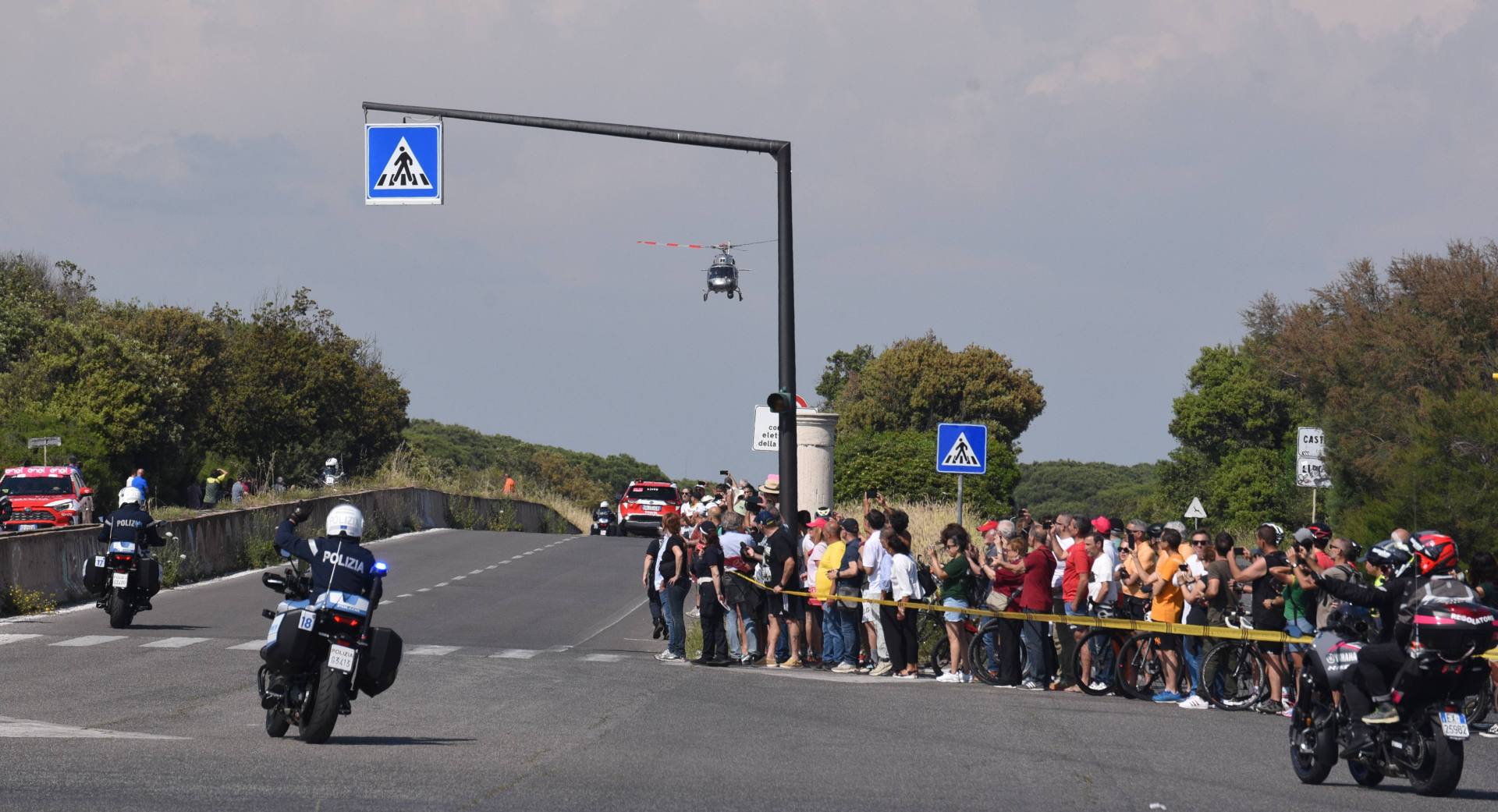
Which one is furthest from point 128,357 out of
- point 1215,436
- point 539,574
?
point 1215,436

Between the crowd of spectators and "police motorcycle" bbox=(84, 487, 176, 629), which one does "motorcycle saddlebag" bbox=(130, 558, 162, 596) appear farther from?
the crowd of spectators

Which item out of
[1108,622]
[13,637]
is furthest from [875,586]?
[13,637]

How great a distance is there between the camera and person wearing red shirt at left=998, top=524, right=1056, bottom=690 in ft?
60.1

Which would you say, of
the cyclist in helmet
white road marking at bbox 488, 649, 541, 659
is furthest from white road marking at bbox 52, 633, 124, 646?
the cyclist in helmet

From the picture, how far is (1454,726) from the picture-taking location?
10406 millimetres

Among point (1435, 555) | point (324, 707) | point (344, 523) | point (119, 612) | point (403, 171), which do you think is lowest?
point (119, 612)

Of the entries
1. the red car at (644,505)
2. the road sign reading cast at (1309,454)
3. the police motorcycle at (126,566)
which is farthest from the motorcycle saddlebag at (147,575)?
the red car at (644,505)

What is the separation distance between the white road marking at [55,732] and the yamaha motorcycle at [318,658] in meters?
0.75

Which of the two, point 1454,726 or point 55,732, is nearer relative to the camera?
point 1454,726

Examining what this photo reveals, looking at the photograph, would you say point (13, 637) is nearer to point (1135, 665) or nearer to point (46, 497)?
point (1135, 665)

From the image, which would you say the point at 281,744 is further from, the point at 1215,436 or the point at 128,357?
the point at 1215,436

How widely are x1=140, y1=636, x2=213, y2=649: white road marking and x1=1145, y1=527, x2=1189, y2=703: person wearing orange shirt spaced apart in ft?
33.7

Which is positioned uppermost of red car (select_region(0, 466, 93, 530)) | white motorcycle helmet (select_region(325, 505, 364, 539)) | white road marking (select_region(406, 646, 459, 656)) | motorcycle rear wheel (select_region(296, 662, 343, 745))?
white motorcycle helmet (select_region(325, 505, 364, 539))

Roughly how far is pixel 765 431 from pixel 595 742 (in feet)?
62.3
